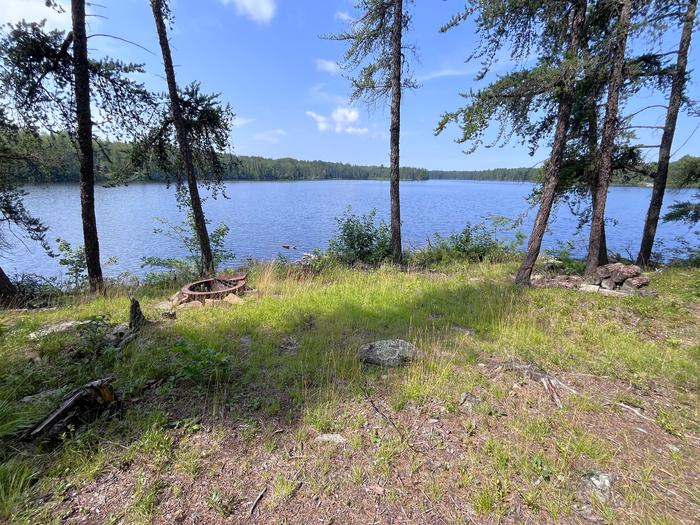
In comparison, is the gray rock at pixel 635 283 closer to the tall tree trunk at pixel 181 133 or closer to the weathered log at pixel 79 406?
the weathered log at pixel 79 406

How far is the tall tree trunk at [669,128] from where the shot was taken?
8.63 metres

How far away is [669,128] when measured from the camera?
920 centimetres

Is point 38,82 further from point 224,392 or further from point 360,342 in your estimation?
point 360,342

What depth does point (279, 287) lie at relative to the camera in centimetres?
761

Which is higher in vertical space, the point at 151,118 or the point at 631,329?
the point at 151,118

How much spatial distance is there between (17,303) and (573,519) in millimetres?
10234

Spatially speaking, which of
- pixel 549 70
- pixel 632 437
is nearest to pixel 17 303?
pixel 632 437

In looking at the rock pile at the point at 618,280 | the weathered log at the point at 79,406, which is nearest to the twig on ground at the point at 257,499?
the weathered log at the point at 79,406

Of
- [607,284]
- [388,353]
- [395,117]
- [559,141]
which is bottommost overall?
[607,284]

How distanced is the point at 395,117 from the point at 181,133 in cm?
614

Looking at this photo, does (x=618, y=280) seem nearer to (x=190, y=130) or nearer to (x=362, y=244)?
(x=362, y=244)

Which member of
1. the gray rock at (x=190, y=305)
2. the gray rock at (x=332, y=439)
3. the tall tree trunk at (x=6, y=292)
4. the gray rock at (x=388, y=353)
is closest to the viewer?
the gray rock at (x=332, y=439)

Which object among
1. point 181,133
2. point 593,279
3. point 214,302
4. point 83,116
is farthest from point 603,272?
point 83,116

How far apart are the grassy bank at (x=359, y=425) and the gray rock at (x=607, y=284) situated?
7.14 ft
